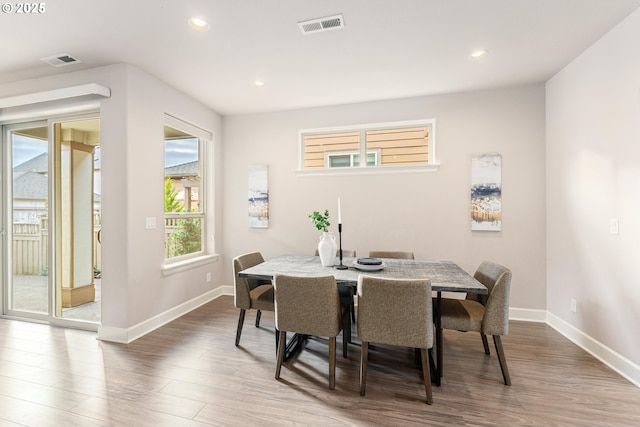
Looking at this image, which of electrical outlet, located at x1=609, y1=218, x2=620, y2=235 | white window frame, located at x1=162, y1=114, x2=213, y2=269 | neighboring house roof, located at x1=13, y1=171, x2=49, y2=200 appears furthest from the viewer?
white window frame, located at x1=162, y1=114, x2=213, y2=269

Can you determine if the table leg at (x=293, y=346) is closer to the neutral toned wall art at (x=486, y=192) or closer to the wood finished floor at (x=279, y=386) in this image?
the wood finished floor at (x=279, y=386)

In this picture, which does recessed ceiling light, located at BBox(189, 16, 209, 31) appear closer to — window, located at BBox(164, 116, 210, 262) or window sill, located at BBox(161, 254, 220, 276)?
window, located at BBox(164, 116, 210, 262)

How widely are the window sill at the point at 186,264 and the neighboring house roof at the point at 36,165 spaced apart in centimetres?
181

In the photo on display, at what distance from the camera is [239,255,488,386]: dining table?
6.68ft

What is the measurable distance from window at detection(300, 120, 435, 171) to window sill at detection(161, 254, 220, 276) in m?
1.87

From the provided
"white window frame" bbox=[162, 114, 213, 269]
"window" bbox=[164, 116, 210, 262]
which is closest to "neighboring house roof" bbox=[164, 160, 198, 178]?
"window" bbox=[164, 116, 210, 262]

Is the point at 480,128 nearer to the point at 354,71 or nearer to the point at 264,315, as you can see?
the point at 354,71

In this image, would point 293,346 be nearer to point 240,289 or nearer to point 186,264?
point 240,289

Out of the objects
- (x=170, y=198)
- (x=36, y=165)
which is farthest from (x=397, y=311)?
(x=36, y=165)

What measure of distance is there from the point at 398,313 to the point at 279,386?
1044 mm

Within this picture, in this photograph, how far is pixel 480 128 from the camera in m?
3.44

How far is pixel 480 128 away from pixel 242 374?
12.0 feet

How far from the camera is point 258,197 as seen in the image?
4.19m

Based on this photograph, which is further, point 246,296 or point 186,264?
point 186,264
